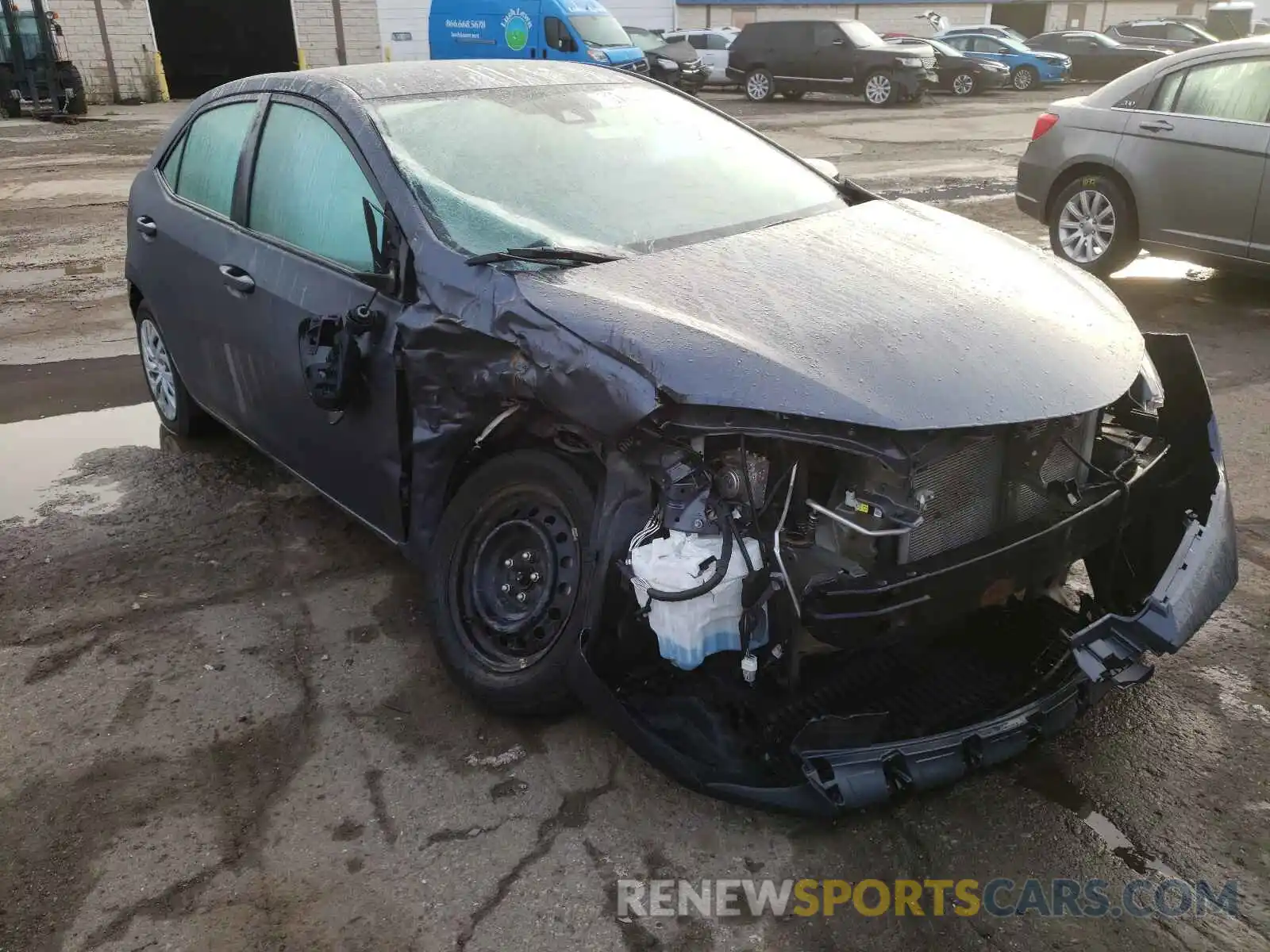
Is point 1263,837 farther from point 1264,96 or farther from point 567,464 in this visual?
point 1264,96

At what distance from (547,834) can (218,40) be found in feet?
99.8

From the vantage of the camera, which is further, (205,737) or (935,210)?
(935,210)

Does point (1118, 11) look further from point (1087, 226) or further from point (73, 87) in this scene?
point (1087, 226)

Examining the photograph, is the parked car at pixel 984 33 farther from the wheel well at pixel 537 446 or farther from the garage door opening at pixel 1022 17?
the wheel well at pixel 537 446

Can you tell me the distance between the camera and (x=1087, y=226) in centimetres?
→ 756

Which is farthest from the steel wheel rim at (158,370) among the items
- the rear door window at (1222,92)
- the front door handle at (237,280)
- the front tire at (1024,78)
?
the front tire at (1024,78)

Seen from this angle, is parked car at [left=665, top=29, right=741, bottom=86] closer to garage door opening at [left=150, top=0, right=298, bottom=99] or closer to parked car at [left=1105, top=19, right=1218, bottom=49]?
garage door opening at [left=150, top=0, right=298, bottom=99]

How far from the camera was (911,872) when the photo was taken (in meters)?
2.48

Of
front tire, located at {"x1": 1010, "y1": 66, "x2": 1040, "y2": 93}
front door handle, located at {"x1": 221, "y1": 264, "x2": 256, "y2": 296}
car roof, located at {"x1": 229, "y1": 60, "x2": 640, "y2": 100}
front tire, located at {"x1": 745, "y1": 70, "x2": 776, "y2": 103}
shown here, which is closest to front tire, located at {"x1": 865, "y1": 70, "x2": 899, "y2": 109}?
front tire, located at {"x1": 745, "y1": 70, "x2": 776, "y2": 103}

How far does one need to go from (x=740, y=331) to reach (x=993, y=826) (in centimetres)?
138

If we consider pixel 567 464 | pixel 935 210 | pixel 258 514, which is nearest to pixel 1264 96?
pixel 935 210

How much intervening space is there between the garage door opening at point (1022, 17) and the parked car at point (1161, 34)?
1055 cm

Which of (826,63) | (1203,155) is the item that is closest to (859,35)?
(826,63)

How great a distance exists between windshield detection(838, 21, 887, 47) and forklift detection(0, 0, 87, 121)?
16.2m
